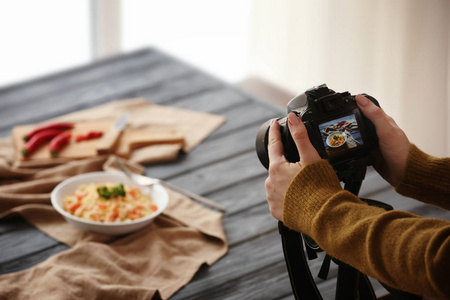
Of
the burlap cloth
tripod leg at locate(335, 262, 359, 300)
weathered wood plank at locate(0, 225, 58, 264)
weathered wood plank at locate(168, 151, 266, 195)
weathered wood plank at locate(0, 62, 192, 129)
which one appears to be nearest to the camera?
tripod leg at locate(335, 262, 359, 300)

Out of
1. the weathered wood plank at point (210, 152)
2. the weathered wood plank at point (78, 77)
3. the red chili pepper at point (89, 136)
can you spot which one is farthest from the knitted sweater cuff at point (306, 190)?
the weathered wood plank at point (78, 77)

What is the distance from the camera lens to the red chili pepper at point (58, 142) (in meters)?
1.95

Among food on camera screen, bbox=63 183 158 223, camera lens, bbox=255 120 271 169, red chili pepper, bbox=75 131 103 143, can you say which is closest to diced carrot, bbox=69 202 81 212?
food on camera screen, bbox=63 183 158 223

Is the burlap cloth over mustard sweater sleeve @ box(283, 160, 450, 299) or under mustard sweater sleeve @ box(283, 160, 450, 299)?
under

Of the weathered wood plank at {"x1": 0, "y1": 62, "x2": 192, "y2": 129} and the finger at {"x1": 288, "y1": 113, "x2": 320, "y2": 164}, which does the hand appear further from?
the weathered wood plank at {"x1": 0, "y1": 62, "x2": 192, "y2": 129}

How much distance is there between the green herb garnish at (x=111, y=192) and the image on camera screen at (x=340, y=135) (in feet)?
2.31

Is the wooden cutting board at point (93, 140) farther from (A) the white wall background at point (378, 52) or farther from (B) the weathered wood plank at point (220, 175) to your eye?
(A) the white wall background at point (378, 52)

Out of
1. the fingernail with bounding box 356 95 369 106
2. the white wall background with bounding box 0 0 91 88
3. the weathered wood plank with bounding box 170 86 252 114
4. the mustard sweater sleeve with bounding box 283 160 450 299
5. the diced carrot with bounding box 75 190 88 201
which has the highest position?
the fingernail with bounding box 356 95 369 106

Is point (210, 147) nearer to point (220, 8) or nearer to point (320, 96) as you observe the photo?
point (320, 96)

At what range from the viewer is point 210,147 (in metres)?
2.04

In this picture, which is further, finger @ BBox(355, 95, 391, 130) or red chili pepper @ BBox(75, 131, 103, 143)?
red chili pepper @ BBox(75, 131, 103, 143)

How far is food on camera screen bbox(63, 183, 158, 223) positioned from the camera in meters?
1.59

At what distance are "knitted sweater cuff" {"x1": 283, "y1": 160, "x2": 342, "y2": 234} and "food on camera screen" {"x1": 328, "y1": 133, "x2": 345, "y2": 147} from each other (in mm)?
44

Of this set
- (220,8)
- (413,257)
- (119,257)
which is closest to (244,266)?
(119,257)
